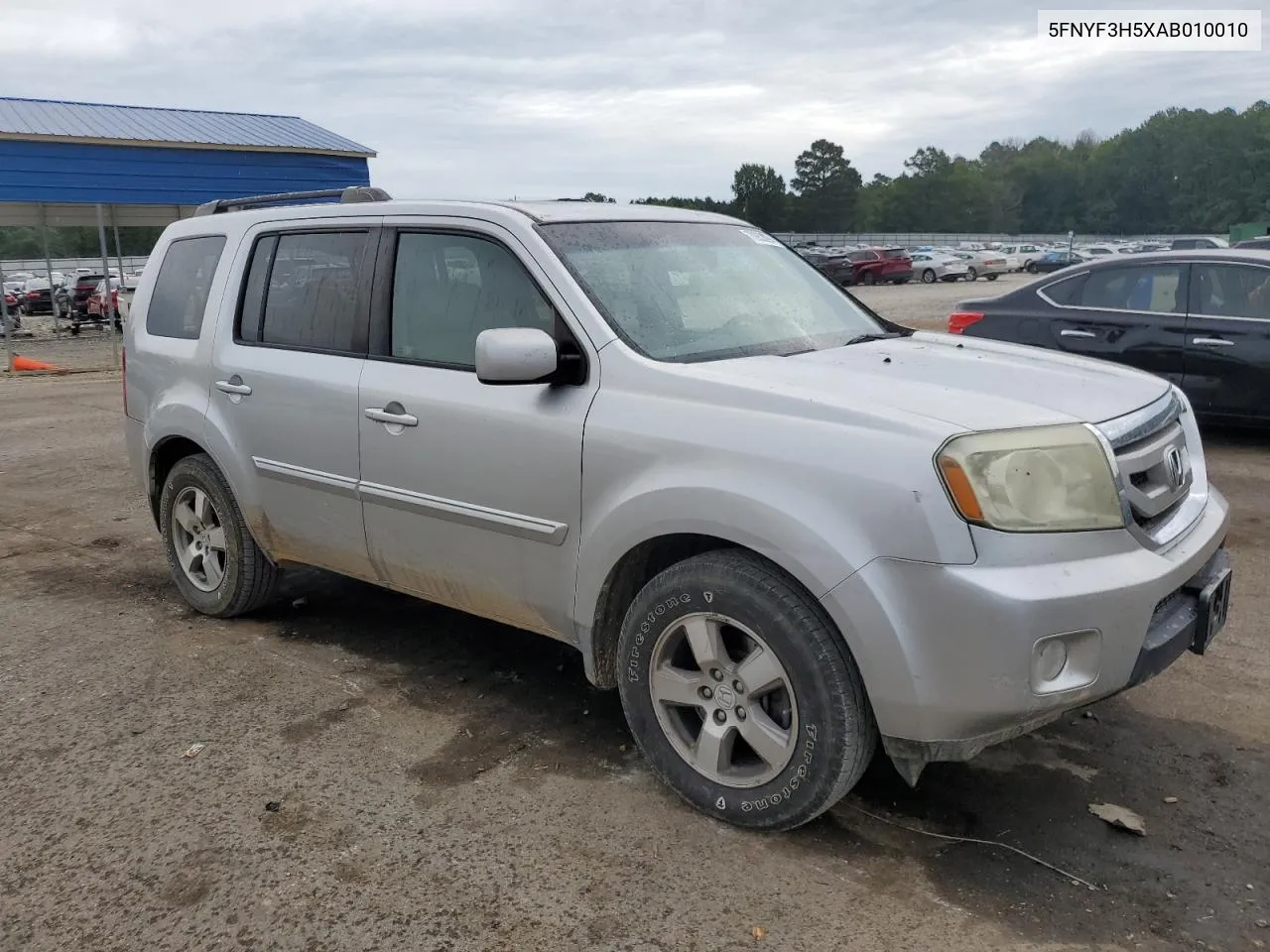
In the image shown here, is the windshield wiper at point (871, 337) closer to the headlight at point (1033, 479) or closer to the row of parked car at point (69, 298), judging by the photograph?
the headlight at point (1033, 479)

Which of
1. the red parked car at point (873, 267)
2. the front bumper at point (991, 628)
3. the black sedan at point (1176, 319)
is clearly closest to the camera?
the front bumper at point (991, 628)

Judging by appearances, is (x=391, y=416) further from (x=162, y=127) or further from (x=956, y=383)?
(x=162, y=127)

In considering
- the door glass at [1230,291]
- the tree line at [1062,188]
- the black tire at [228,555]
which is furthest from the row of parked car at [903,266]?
the tree line at [1062,188]

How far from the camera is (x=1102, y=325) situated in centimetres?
822

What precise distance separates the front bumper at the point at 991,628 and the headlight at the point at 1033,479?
0.05 m

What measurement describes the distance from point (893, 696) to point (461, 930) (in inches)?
48.5

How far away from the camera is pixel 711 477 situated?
3.06 metres

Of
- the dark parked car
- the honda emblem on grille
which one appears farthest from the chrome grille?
the dark parked car

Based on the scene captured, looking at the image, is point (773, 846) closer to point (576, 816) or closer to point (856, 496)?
point (576, 816)

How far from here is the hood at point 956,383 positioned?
2.93m

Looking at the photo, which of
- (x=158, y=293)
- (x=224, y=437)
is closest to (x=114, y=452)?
(x=158, y=293)

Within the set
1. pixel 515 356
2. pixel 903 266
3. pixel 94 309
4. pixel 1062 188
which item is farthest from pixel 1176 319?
pixel 1062 188

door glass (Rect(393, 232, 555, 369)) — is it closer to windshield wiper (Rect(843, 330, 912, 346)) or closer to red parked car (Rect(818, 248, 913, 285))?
windshield wiper (Rect(843, 330, 912, 346))

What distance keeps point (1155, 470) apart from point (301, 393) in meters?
3.04
